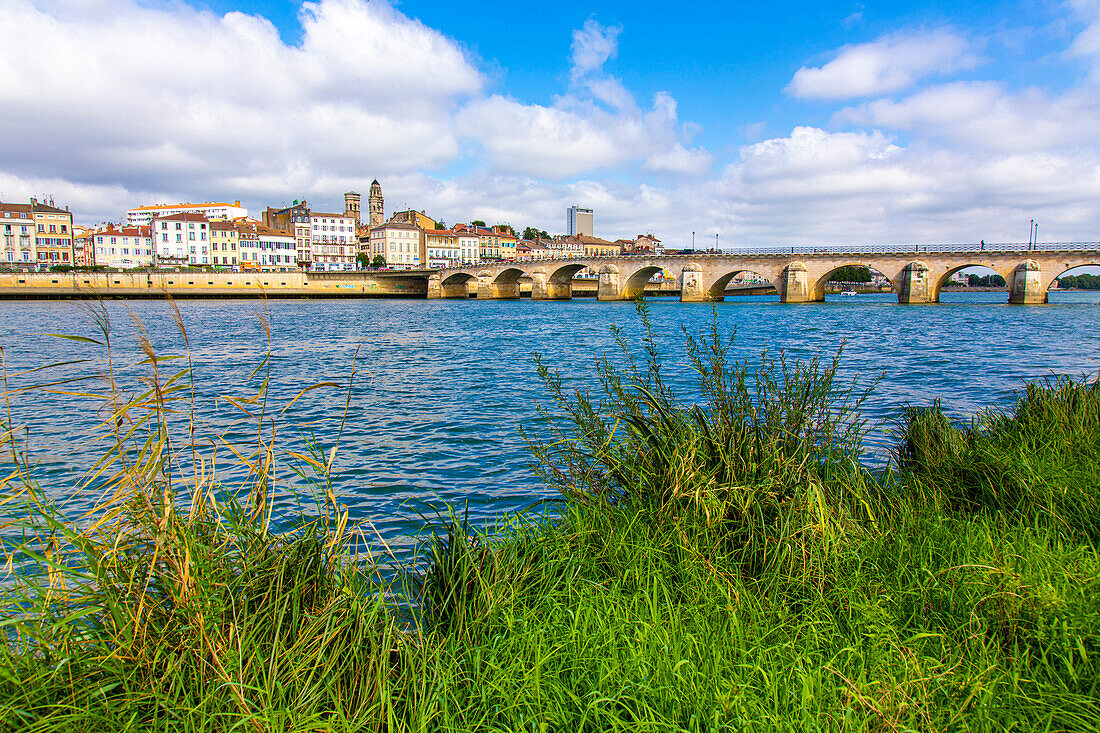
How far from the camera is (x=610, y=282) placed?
217 ft

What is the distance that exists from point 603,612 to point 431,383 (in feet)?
40.5

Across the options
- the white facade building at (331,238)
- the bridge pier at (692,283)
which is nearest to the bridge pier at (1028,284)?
the bridge pier at (692,283)

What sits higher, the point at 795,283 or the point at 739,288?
the point at 739,288

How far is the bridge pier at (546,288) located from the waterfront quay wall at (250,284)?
15785mm

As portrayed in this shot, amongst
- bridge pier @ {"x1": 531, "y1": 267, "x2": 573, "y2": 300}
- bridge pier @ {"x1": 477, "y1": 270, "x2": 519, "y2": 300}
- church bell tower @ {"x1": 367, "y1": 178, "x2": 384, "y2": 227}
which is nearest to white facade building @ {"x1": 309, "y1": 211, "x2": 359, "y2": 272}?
church bell tower @ {"x1": 367, "y1": 178, "x2": 384, "y2": 227}

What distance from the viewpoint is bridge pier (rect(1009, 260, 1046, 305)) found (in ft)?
170

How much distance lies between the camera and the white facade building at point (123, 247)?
313 ft

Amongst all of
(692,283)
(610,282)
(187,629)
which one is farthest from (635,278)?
(187,629)

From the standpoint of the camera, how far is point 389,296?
79188mm

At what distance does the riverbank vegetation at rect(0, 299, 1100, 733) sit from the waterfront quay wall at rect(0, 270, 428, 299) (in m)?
62.8

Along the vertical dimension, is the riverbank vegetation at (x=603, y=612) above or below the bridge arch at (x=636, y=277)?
below

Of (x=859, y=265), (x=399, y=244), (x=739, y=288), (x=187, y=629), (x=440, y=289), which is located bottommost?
(x=187, y=629)

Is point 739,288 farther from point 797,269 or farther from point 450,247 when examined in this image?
point 450,247

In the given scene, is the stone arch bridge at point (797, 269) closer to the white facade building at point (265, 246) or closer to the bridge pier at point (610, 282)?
the bridge pier at point (610, 282)
